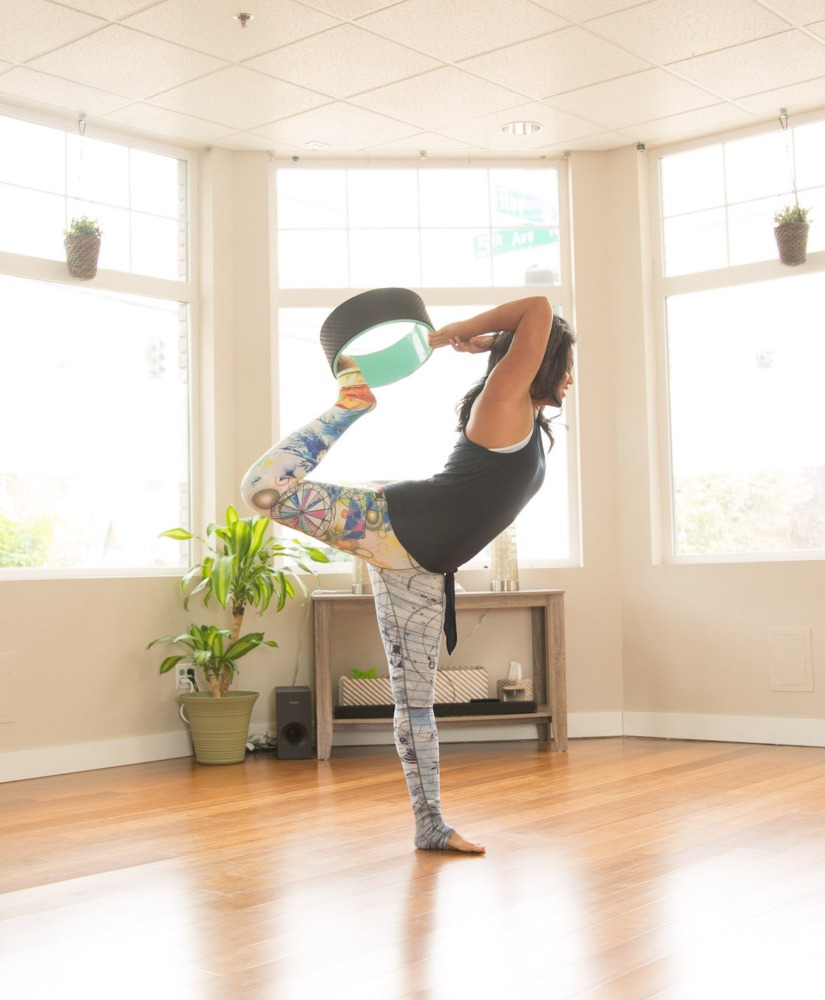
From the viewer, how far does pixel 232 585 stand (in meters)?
4.68

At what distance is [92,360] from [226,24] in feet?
5.37

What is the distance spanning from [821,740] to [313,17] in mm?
3493

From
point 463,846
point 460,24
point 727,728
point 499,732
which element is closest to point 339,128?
point 460,24

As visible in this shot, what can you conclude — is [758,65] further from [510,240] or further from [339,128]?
[339,128]

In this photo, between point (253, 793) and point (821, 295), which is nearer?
point (253, 793)

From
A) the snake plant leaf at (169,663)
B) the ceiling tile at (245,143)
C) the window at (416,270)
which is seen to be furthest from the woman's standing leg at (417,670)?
the ceiling tile at (245,143)

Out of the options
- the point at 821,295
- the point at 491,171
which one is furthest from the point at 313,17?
the point at 821,295

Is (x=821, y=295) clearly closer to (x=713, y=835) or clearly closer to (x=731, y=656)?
(x=731, y=656)

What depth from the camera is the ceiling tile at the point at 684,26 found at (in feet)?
12.8

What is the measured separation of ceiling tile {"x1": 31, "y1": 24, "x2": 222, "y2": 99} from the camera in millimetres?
4062

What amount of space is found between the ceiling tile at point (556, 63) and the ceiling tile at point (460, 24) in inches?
3.7

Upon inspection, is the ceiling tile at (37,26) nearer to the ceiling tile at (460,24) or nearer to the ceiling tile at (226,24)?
the ceiling tile at (226,24)

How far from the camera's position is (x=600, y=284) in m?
5.40

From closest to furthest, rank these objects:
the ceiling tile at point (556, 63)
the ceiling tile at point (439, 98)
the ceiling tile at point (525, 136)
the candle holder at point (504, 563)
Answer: the ceiling tile at point (556, 63)
the ceiling tile at point (439, 98)
the ceiling tile at point (525, 136)
the candle holder at point (504, 563)
